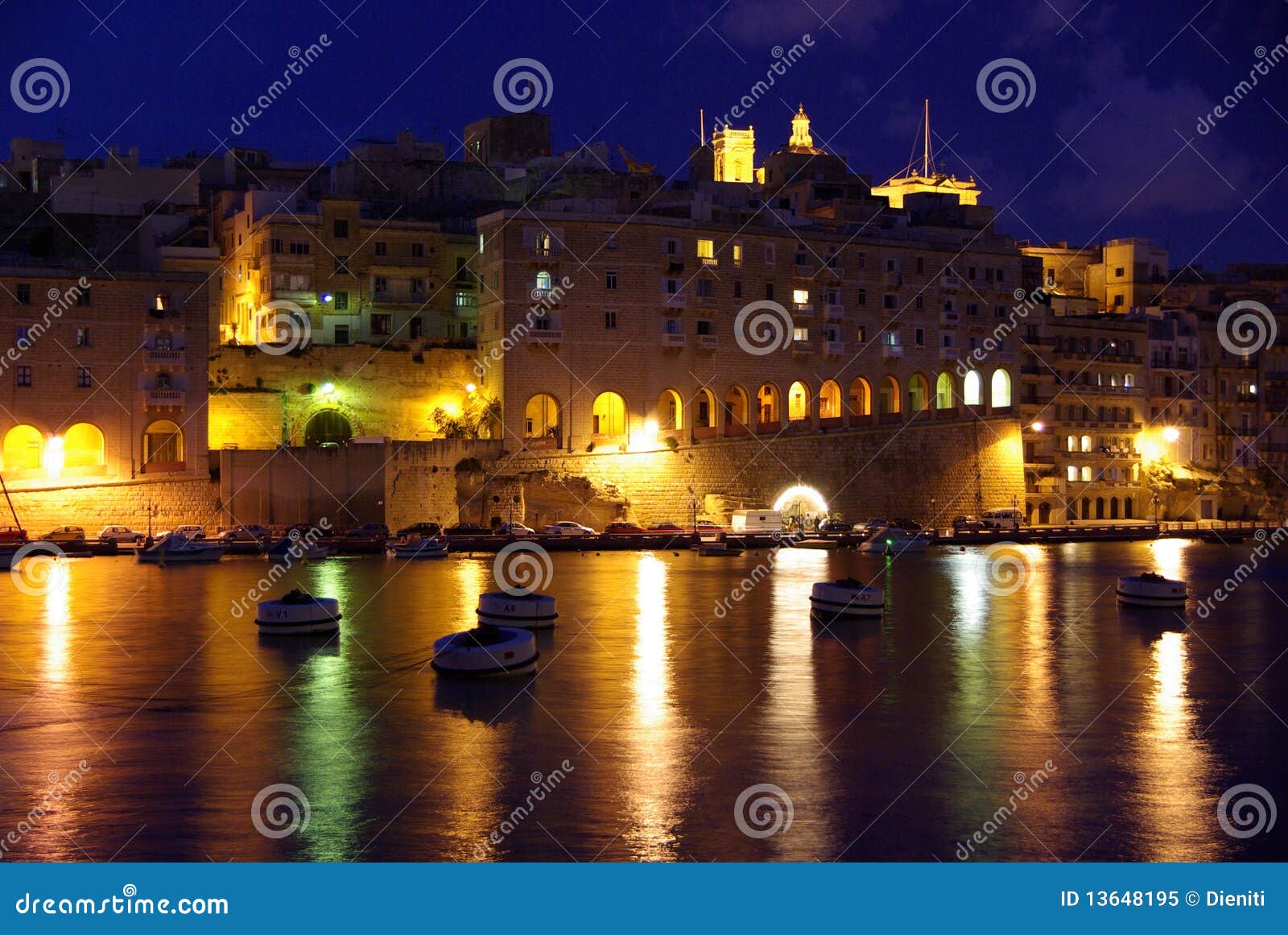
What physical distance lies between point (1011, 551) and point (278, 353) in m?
26.3

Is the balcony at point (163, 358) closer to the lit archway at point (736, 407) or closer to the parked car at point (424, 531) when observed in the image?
the parked car at point (424, 531)

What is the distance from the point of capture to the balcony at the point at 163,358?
51.9 metres

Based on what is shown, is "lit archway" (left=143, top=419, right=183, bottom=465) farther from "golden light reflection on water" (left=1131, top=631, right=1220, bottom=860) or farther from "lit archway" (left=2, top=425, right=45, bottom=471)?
"golden light reflection on water" (left=1131, top=631, right=1220, bottom=860)

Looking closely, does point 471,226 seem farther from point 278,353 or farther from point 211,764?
point 211,764

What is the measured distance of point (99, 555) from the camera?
49.2 metres

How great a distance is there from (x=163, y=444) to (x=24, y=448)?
14.7 ft

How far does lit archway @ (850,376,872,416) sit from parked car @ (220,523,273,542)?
998 inches

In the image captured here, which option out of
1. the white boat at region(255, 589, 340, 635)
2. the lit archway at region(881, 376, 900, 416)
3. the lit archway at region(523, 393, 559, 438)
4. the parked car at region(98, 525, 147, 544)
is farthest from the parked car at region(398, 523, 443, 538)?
the lit archway at region(881, 376, 900, 416)

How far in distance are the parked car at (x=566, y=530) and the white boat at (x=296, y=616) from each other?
22.8 metres

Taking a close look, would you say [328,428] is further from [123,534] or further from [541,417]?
[123,534]

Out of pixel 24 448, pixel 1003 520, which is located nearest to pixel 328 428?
pixel 24 448

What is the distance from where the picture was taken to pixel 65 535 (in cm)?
4941

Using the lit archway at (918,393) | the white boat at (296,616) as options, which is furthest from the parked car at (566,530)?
the white boat at (296,616)

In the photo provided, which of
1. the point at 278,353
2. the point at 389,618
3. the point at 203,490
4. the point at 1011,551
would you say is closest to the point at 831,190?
the point at 1011,551
